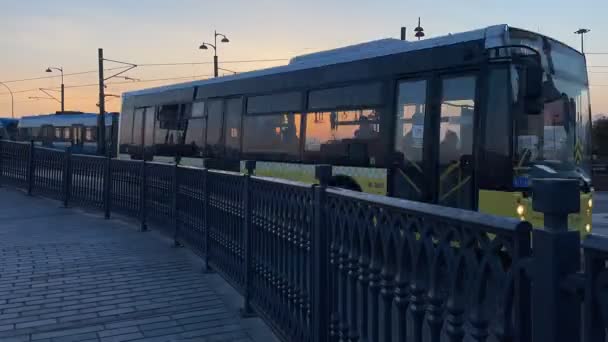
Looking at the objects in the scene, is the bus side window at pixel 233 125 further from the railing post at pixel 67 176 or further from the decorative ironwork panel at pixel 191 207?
the decorative ironwork panel at pixel 191 207

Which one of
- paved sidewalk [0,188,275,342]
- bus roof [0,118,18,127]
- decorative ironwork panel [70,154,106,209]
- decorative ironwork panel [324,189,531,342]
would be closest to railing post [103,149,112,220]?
decorative ironwork panel [70,154,106,209]

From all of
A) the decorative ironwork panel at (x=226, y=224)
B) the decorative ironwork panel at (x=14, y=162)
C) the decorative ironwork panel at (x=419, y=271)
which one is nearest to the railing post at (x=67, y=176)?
the decorative ironwork panel at (x=14, y=162)

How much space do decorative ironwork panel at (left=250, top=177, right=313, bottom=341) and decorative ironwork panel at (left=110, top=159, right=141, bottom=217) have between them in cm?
577

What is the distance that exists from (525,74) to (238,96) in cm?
709

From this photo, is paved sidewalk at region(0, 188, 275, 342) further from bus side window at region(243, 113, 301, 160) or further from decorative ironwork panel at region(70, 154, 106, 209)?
bus side window at region(243, 113, 301, 160)

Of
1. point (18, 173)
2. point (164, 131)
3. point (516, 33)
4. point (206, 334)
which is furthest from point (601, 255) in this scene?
point (18, 173)

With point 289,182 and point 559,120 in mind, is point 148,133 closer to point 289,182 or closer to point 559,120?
point 559,120

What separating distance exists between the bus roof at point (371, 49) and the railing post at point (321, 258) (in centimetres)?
521

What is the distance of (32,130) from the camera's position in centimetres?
4206

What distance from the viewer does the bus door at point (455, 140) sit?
26.2 ft

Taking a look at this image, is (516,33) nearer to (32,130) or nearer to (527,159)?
(527,159)

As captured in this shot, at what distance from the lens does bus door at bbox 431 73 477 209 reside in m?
7.98

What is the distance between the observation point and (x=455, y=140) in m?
8.27

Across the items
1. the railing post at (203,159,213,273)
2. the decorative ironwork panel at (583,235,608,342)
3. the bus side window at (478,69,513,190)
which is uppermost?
the bus side window at (478,69,513,190)
